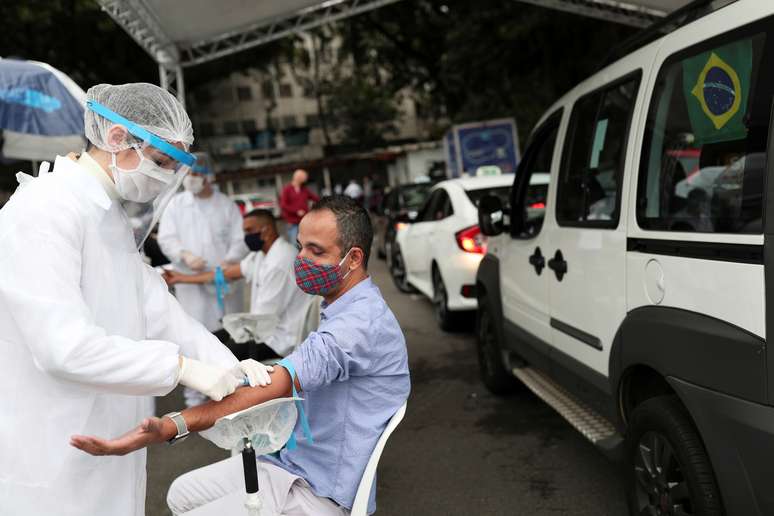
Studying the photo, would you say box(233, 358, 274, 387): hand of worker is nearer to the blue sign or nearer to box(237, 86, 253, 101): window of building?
the blue sign

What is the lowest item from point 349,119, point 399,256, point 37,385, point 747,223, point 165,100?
point 399,256

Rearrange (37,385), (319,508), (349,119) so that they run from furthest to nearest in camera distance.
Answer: (349,119)
(319,508)
(37,385)

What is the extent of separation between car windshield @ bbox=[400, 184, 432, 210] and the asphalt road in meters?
6.70

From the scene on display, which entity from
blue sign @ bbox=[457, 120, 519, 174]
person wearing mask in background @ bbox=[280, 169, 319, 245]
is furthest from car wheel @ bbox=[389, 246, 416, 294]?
blue sign @ bbox=[457, 120, 519, 174]

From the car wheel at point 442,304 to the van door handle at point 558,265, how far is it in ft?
11.7

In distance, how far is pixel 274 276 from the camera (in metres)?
4.51

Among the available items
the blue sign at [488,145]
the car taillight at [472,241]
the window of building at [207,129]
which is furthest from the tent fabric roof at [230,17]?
the window of building at [207,129]

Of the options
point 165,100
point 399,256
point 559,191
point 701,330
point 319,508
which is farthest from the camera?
point 399,256

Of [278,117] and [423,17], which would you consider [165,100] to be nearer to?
[423,17]

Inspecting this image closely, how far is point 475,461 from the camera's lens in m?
4.13

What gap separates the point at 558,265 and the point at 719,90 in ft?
4.43

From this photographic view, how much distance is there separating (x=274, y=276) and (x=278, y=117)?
167ft

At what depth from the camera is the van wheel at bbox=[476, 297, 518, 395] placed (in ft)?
16.3

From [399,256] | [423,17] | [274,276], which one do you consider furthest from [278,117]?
[274,276]
